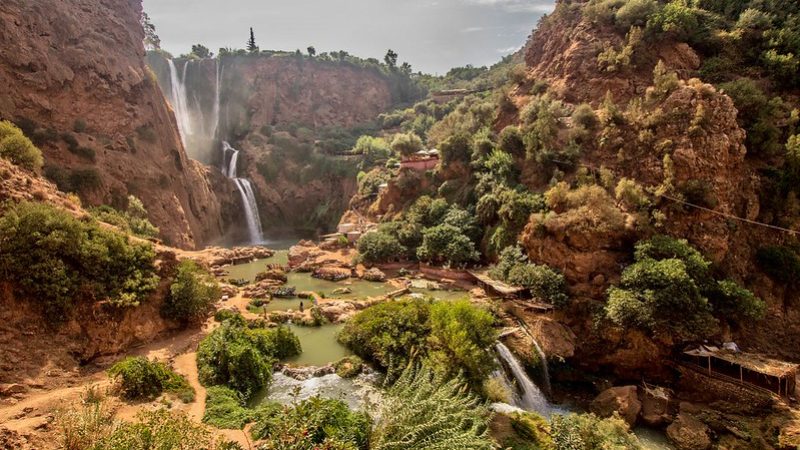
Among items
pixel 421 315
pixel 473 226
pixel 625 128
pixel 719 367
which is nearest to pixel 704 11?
pixel 625 128

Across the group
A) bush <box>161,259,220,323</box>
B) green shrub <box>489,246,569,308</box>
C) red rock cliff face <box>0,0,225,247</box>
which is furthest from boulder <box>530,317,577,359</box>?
red rock cliff face <box>0,0,225,247</box>

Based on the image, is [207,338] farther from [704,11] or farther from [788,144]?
[704,11]

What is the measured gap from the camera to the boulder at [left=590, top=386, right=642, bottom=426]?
17922mm

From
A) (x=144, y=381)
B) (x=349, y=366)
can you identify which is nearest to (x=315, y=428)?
(x=144, y=381)

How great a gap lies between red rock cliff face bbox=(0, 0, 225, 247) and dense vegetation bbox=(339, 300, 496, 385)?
2219 cm

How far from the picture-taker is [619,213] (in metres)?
23.9

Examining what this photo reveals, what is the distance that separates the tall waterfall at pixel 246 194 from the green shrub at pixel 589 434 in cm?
4412

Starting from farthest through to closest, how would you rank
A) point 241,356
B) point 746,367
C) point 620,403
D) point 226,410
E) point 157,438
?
point 746,367
point 620,403
point 241,356
point 226,410
point 157,438

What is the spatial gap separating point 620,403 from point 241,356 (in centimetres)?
1640

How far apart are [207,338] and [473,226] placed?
67.3 feet

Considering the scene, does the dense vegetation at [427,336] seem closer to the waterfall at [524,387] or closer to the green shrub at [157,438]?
the waterfall at [524,387]

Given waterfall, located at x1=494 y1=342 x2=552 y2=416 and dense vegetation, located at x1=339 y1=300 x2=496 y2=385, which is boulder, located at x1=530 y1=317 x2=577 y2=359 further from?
dense vegetation, located at x1=339 y1=300 x2=496 y2=385

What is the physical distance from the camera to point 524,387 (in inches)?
770

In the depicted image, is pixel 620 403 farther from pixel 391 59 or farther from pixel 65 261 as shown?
pixel 391 59
